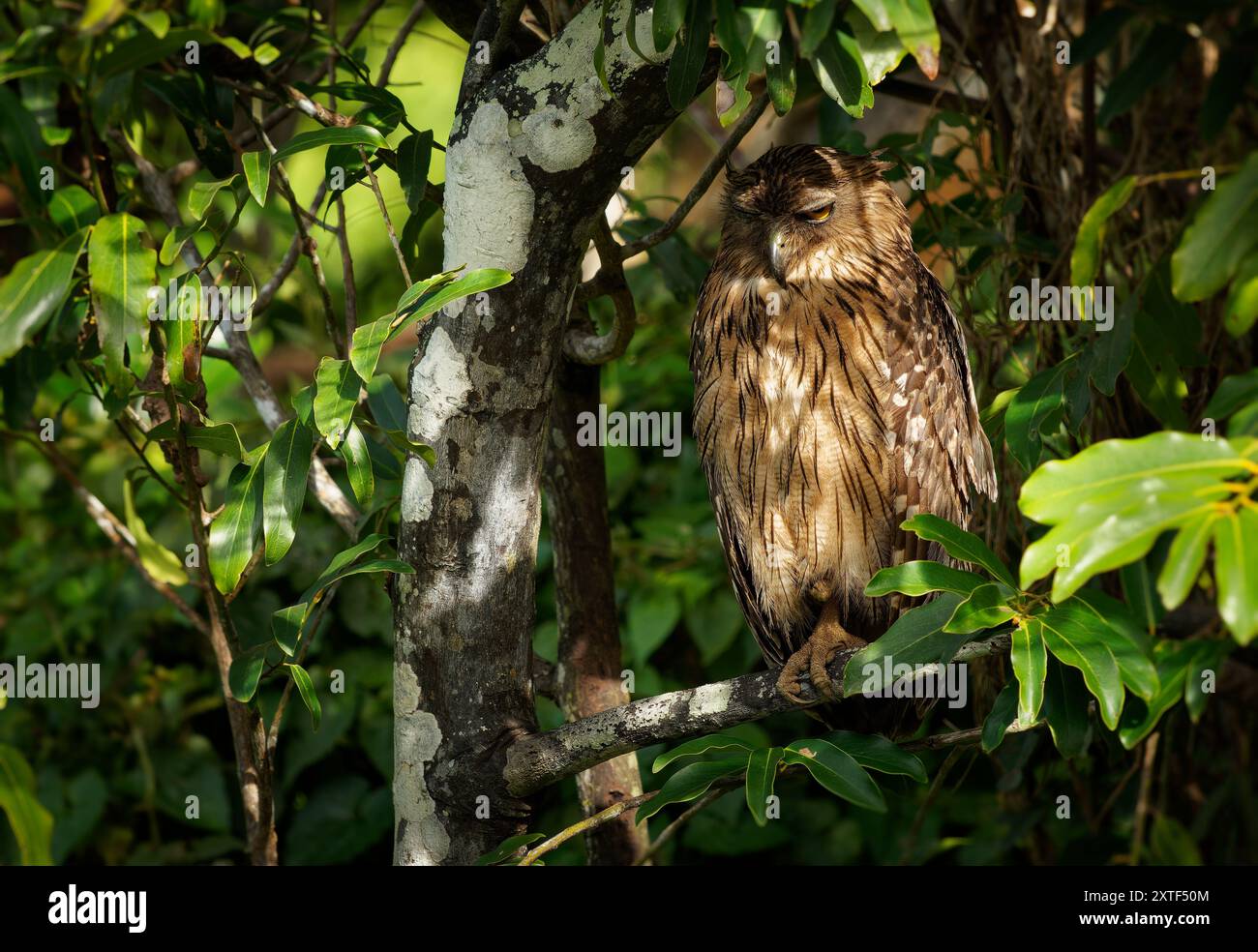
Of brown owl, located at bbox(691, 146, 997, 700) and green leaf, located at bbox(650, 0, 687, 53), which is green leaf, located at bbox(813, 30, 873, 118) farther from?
brown owl, located at bbox(691, 146, 997, 700)

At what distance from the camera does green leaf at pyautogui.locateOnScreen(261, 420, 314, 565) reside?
1.60m

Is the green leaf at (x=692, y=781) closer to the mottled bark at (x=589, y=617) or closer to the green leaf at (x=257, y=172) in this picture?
the mottled bark at (x=589, y=617)

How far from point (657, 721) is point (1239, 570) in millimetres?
955

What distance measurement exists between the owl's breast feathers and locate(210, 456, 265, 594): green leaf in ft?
3.28

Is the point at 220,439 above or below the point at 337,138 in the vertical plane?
below

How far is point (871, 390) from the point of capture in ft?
7.14

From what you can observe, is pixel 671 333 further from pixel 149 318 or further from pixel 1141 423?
pixel 149 318

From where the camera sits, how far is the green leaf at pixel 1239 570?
0.91 meters

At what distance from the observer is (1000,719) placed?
1539 millimetres

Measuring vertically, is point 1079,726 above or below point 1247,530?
below

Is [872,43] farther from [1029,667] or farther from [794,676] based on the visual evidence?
[794,676]

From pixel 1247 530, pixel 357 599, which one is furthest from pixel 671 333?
pixel 1247 530

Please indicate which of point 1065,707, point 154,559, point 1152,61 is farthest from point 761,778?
point 154,559
